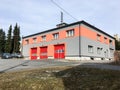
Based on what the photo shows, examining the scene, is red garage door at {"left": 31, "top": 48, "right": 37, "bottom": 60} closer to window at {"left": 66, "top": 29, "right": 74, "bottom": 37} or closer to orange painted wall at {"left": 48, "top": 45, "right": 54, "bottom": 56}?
orange painted wall at {"left": 48, "top": 45, "right": 54, "bottom": 56}

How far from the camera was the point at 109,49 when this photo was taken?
4512cm

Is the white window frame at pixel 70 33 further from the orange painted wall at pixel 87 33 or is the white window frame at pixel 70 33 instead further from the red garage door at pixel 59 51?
the red garage door at pixel 59 51

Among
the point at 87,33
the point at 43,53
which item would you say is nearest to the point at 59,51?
the point at 43,53

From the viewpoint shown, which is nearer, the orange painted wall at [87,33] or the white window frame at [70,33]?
the orange painted wall at [87,33]

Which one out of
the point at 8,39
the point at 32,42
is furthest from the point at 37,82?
the point at 8,39

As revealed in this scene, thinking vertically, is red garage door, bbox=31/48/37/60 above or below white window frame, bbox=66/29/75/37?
below

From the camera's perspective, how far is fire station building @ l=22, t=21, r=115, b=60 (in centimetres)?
3200

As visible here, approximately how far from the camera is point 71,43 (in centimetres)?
3275

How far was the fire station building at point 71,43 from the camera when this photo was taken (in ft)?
105

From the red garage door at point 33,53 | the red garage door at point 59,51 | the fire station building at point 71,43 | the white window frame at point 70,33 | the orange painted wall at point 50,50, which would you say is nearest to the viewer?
the fire station building at point 71,43

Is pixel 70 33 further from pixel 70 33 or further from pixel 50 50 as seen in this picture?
pixel 50 50

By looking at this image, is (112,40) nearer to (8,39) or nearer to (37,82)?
(8,39)

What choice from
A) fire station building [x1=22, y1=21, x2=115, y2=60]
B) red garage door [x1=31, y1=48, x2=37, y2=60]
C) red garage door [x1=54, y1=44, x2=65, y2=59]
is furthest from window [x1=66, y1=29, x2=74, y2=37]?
red garage door [x1=31, y1=48, x2=37, y2=60]

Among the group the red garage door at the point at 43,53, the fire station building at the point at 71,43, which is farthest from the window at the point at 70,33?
the red garage door at the point at 43,53
